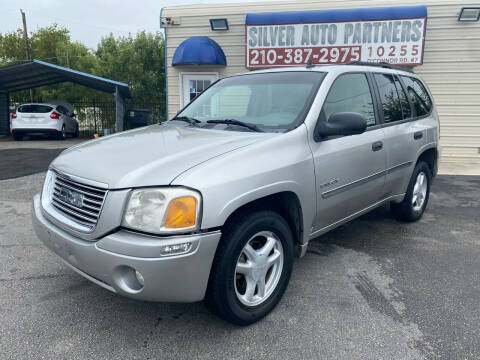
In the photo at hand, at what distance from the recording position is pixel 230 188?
219 cm

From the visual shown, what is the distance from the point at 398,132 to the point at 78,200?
3125 millimetres

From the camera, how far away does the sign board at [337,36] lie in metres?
9.26

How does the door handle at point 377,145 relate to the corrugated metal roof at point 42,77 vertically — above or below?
below

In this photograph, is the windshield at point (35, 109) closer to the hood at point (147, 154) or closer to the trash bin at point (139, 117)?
the trash bin at point (139, 117)

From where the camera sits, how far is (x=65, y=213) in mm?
2465

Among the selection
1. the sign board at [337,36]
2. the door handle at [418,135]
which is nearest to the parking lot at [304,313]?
the door handle at [418,135]

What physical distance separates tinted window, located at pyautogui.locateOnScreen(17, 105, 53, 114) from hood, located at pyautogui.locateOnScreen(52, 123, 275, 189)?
13739 millimetres

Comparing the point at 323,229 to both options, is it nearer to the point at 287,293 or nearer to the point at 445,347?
the point at 287,293

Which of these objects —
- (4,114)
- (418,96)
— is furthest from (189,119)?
(4,114)

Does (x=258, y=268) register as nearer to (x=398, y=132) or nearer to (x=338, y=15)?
(x=398, y=132)

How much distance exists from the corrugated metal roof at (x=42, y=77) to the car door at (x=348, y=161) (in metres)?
12.0

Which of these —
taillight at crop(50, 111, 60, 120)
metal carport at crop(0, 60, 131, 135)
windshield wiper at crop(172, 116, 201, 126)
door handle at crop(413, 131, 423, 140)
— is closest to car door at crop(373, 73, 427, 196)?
door handle at crop(413, 131, 423, 140)

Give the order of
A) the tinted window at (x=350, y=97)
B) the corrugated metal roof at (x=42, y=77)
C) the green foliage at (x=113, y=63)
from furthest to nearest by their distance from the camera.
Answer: the green foliage at (x=113, y=63)
the corrugated metal roof at (x=42, y=77)
the tinted window at (x=350, y=97)

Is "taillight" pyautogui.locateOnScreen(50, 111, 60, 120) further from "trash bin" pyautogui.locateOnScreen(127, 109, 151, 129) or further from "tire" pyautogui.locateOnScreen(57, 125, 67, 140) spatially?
"trash bin" pyautogui.locateOnScreen(127, 109, 151, 129)
